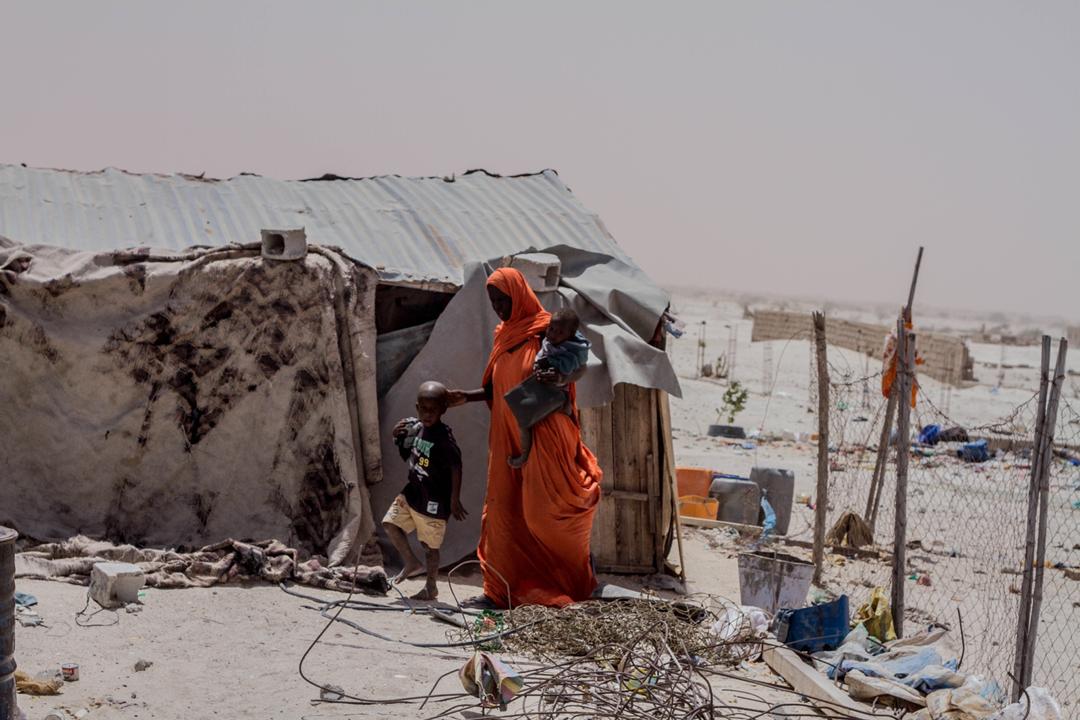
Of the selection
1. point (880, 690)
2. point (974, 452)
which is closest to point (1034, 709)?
Answer: point (880, 690)

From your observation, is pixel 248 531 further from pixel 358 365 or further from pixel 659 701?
pixel 659 701

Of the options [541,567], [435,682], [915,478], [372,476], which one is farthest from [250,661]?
[915,478]

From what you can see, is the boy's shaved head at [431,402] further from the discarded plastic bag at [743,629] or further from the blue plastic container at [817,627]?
the blue plastic container at [817,627]

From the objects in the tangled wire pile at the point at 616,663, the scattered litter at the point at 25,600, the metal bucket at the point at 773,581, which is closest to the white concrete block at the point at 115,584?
the scattered litter at the point at 25,600

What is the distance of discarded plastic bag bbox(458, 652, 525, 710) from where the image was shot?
462 centimetres

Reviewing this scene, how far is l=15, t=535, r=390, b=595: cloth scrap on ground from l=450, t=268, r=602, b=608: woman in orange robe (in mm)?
713

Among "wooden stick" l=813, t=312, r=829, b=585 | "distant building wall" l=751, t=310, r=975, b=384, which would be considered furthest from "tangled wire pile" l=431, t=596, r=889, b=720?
"distant building wall" l=751, t=310, r=975, b=384

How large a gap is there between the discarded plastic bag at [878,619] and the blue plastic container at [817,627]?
332mm

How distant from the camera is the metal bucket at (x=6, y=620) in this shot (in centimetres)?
354

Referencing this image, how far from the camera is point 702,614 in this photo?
615 centimetres

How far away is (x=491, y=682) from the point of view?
15.2 ft

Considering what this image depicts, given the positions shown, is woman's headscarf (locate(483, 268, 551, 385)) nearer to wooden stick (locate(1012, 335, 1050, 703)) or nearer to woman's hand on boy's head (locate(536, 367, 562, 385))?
woman's hand on boy's head (locate(536, 367, 562, 385))

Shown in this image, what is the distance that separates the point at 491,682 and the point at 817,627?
194 cm

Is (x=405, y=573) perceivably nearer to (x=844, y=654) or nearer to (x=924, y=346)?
(x=844, y=654)
